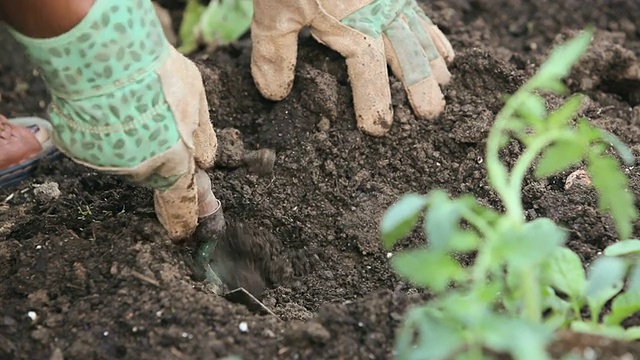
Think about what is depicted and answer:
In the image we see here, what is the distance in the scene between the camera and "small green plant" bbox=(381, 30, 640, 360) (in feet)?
3.24

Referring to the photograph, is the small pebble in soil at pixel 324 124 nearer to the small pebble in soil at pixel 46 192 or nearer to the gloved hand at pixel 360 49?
the gloved hand at pixel 360 49

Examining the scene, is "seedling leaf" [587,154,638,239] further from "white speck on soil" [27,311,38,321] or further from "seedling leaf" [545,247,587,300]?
"white speck on soil" [27,311,38,321]

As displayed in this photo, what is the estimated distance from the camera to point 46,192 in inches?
72.8

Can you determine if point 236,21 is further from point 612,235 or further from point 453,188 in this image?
point 612,235

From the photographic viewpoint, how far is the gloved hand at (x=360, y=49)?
1826 millimetres

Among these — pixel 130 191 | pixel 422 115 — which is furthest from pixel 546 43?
pixel 130 191

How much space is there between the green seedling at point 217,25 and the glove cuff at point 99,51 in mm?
1042

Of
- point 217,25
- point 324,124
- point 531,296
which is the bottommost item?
point 217,25

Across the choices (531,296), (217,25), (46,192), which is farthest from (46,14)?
(217,25)

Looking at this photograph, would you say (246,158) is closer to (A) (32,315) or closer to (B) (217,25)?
(A) (32,315)

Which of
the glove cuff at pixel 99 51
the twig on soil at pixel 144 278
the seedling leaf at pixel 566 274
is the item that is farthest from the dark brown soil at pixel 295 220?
the glove cuff at pixel 99 51

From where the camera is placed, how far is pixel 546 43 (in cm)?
246

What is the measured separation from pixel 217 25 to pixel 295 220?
0.92 meters

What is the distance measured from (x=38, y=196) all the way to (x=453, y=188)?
87 centimetres
